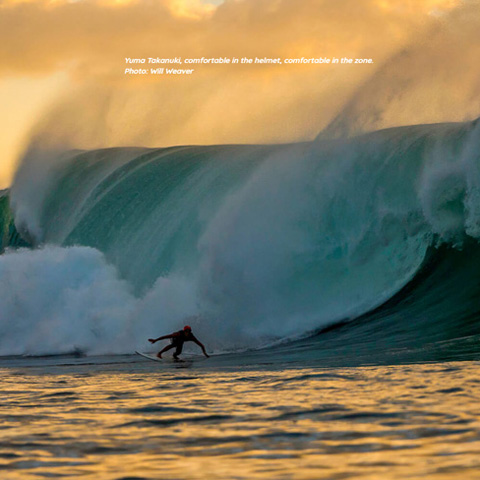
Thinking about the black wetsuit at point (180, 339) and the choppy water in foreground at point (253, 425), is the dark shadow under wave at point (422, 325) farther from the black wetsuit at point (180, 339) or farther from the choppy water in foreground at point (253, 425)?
the choppy water in foreground at point (253, 425)

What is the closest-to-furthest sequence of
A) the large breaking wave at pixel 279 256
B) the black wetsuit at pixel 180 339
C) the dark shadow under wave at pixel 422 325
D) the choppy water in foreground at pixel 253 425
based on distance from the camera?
the choppy water in foreground at pixel 253 425
the dark shadow under wave at pixel 422 325
the black wetsuit at pixel 180 339
the large breaking wave at pixel 279 256

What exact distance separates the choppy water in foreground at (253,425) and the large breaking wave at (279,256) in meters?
4.57

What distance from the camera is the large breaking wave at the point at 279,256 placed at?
47.4ft

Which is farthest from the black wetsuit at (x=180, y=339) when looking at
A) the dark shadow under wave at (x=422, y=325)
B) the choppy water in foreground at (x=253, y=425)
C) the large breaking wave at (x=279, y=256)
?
the choppy water in foreground at (x=253, y=425)

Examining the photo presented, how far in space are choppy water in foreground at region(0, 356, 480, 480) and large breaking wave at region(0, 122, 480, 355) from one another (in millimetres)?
4571

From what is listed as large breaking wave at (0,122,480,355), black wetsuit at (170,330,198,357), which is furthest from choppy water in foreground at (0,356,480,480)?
large breaking wave at (0,122,480,355)

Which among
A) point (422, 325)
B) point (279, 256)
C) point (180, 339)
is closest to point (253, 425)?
point (180, 339)

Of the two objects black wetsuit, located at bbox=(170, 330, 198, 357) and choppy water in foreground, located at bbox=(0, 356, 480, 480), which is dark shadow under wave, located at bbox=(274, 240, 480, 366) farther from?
choppy water in foreground, located at bbox=(0, 356, 480, 480)

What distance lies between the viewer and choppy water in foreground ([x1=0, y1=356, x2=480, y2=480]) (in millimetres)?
5059

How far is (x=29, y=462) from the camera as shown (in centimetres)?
539

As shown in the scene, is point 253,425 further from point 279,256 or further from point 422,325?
point 279,256

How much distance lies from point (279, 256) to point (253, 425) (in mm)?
9349

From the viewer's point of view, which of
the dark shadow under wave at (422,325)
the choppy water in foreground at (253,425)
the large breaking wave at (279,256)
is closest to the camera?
the choppy water in foreground at (253,425)

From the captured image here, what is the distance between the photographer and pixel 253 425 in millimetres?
6230
